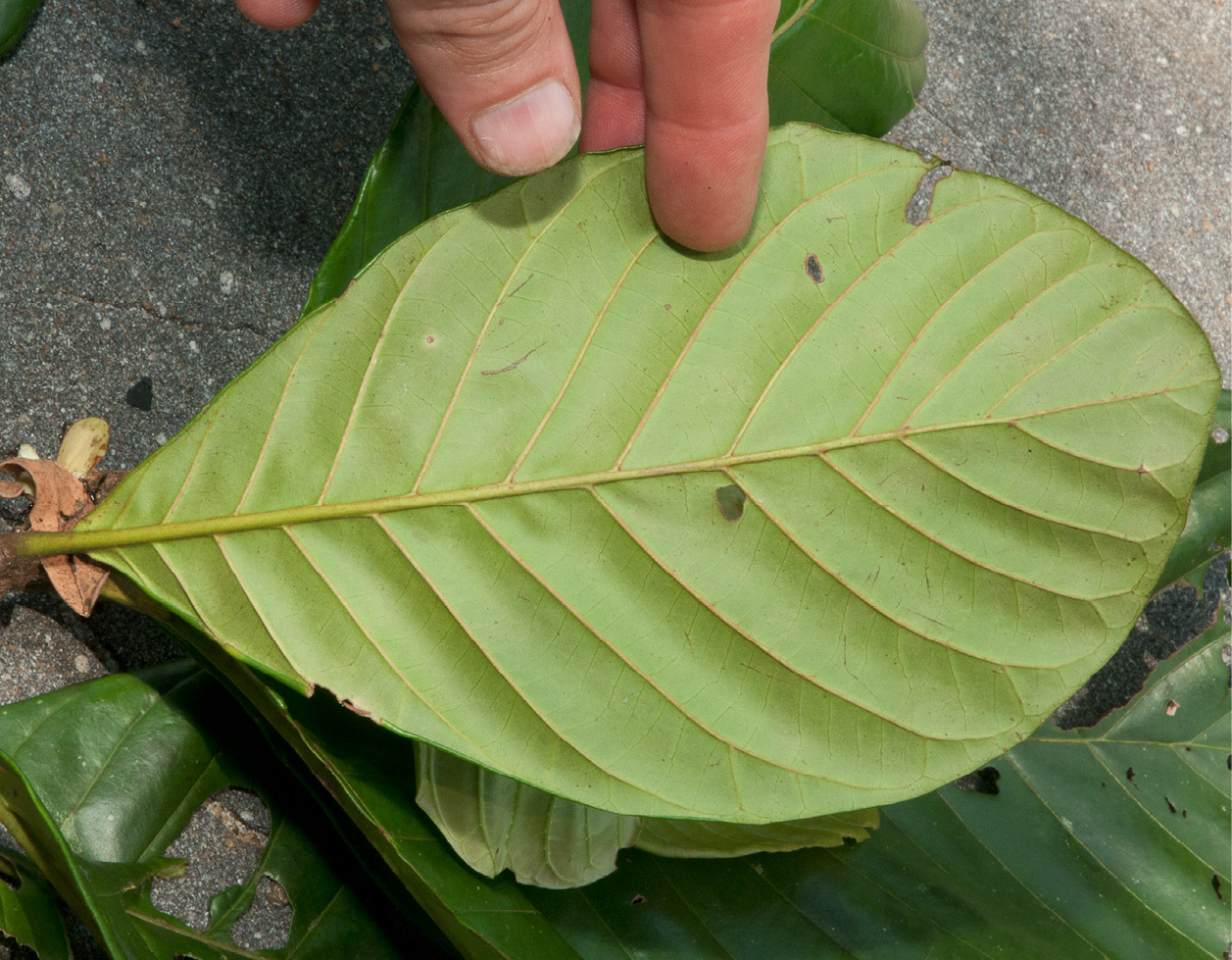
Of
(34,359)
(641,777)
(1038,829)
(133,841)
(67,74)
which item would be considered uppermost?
(67,74)

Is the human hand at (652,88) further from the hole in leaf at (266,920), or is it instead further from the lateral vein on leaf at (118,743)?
the hole in leaf at (266,920)

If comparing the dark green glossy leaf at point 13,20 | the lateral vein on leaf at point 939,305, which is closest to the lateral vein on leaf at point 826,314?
the lateral vein on leaf at point 939,305

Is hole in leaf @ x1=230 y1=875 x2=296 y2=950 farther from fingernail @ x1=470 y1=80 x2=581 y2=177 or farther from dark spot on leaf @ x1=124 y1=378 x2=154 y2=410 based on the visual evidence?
fingernail @ x1=470 y1=80 x2=581 y2=177

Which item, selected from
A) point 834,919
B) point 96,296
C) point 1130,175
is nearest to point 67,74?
point 96,296

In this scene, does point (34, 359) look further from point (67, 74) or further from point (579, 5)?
point (579, 5)

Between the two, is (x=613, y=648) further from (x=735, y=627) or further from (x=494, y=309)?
(x=494, y=309)

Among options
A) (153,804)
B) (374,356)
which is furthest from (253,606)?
(153,804)
